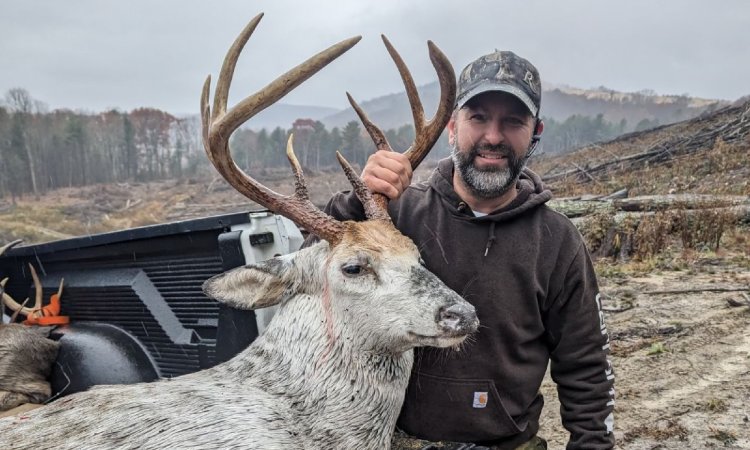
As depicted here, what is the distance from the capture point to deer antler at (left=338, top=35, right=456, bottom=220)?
105 inches

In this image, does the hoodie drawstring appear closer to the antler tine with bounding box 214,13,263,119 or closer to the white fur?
the white fur

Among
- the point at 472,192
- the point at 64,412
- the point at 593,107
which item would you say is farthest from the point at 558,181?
the point at 593,107

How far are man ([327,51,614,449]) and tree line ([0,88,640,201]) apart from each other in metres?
44.0

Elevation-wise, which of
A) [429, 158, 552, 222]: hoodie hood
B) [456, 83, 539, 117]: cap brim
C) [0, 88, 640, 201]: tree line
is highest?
[0, 88, 640, 201]: tree line

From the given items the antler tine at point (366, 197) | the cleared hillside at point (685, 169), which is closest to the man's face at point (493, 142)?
the antler tine at point (366, 197)

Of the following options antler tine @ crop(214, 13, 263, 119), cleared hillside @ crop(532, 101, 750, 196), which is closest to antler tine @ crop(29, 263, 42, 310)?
antler tine @ crop(214, 13, 263, 119)

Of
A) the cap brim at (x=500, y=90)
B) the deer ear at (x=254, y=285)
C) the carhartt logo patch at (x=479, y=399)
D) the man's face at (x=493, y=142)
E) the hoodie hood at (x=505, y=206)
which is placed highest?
the cap brim at (x=500, y=90)

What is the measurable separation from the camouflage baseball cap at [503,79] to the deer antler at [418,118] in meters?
0.20

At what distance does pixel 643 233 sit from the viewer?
31.7ft

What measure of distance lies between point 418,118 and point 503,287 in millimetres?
1113

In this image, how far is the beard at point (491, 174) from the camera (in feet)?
9.69

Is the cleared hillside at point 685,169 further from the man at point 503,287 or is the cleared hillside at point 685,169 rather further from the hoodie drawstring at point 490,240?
the hoodie drawstring at point 490,240

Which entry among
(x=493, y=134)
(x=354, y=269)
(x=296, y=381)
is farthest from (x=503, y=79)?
(x=296, y=381)

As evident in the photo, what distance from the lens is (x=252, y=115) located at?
94.4 inches
